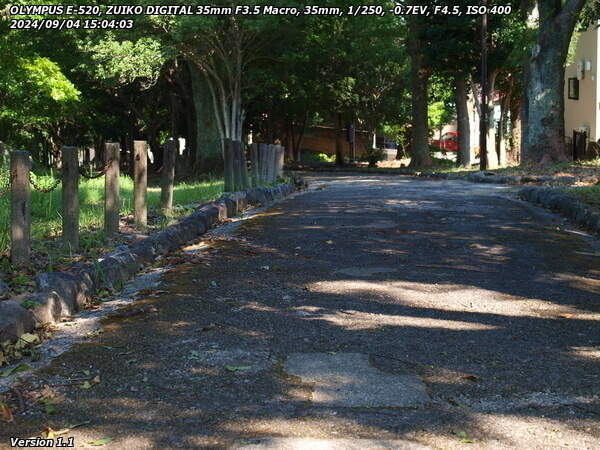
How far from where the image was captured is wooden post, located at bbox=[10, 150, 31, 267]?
6820 mm

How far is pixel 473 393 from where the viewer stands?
4.26 m

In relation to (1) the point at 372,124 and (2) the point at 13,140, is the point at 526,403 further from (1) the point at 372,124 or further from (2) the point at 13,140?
(1) the point at 372,124

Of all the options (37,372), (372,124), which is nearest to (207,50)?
(372,124)

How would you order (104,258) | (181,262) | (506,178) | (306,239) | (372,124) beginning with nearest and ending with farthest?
(104,258) < (181,262) < (306,239) < (506,178) < (372,124)

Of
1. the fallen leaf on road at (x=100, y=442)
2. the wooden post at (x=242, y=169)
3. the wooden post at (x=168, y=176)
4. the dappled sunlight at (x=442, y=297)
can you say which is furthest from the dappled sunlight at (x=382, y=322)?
the wooden post at (x=242, y=169)

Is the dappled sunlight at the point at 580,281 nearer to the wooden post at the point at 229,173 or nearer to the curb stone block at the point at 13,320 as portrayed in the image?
the curb stone block at the point at 13,320

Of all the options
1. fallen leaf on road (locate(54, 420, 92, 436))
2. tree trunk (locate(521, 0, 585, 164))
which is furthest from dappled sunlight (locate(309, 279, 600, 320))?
tree trunk (locate(521, 0, 585, 164))

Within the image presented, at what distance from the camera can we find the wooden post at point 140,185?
32.4 ft

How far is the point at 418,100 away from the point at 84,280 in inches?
1257

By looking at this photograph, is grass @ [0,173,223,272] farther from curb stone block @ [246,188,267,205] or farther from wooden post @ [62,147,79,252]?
curb stone block @ [246,188,267,205]

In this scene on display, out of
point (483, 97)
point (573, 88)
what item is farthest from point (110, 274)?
point (573, 88)

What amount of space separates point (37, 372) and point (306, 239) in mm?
5474

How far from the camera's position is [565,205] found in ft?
41.1

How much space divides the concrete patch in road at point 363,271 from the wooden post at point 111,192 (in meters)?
2.52
